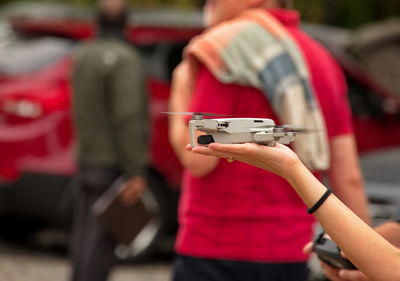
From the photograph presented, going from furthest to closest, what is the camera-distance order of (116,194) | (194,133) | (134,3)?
1. (134,3)
2. (116,194)
3. (194,133)

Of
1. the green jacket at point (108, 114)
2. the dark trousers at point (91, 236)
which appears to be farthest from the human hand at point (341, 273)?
the green jacket at point (108, 114)

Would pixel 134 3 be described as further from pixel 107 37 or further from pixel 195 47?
pixel 195 47

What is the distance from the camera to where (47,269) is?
27.0ft

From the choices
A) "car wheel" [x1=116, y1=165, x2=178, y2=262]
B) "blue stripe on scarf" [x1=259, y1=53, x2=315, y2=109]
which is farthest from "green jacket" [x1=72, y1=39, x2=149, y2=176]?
"blue stripe on scarf" [x1=259, y1=53, x2=315, y2=109]

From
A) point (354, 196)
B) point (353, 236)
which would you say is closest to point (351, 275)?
point (353, 236)

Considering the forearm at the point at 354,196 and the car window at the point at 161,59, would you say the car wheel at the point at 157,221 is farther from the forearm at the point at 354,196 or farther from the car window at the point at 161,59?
the forearm at the point at 354,196

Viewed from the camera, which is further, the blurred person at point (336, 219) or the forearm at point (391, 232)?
the forearm at point (391, 232)

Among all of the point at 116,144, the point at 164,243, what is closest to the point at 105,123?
the point at 116,144

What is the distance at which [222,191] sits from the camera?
3750 millimetres

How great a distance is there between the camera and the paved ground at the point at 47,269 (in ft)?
26.0

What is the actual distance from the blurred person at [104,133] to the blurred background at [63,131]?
1295 mm

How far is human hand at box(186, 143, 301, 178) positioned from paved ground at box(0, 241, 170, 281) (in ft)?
18.0

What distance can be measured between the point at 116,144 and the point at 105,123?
15cm

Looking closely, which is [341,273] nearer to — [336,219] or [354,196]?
Result: [336,219]
